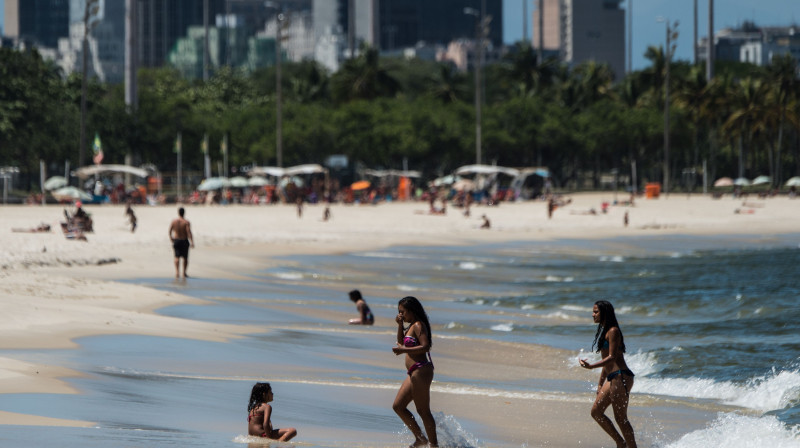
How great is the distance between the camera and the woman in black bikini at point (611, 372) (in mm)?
9203

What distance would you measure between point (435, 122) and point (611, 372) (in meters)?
64.5

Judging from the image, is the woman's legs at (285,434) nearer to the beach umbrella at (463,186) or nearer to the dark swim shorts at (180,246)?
the dark swim shorts at (180,246)

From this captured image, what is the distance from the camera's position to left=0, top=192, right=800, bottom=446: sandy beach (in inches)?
451

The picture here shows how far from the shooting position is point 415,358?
29.9ft

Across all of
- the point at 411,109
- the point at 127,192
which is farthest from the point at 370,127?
the point at 127,192

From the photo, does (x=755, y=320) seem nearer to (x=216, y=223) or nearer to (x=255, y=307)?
(x=255, y=307)

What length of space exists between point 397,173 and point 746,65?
5685 cm

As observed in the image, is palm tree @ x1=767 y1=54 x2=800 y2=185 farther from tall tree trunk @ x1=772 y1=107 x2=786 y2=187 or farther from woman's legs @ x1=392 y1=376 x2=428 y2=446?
woman's legs @ x1=392 y1=376 x2=428 y2=446

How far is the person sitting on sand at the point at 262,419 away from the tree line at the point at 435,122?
186ft

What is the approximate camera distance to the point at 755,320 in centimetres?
2036

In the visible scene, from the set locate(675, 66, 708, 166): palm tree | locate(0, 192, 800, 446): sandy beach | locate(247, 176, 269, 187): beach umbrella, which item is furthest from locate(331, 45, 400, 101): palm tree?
locate(0, 192, 800, 446): sandy beach

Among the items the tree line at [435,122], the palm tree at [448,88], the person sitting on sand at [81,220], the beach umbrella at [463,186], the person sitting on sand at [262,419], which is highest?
the palm tree at [448,88]

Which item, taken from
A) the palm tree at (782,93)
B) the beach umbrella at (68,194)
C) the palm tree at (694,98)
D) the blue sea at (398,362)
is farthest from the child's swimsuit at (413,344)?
the palm tree at (694,98)

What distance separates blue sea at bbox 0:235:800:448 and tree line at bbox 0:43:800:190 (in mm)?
40044
